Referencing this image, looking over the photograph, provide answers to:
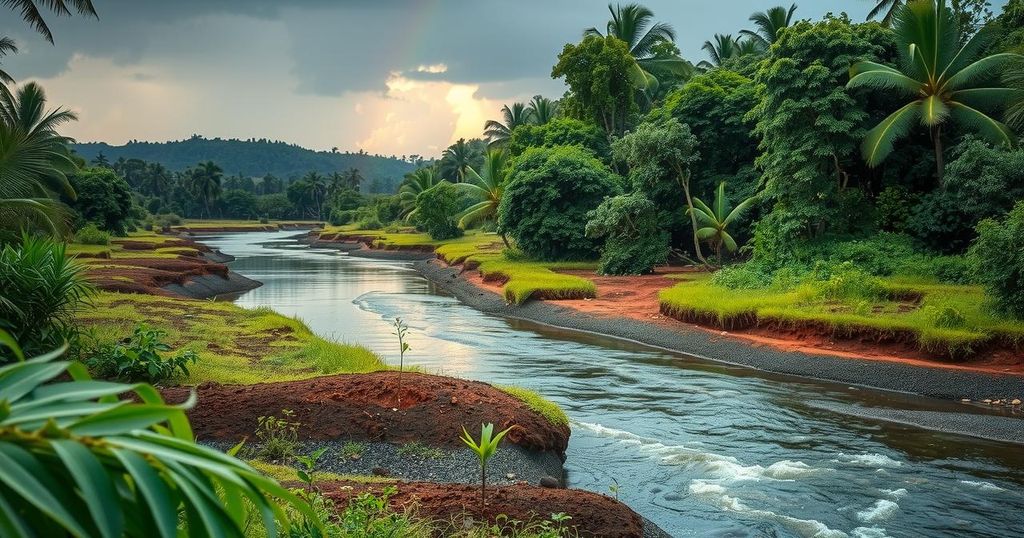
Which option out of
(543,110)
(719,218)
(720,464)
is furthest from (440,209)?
(720,464)

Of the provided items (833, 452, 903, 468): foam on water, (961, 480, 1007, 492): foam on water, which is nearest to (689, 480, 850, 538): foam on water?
(833, 452, 903, 468): foam on water

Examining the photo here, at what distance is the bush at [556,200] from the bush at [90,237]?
22.9 m

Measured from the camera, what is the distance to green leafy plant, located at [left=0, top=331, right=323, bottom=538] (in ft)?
4.99

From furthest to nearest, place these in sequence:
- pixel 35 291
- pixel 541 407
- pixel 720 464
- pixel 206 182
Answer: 1. pixel 206 182
2. pixel 541 407
3. pixel 720 464
4. pixel 35 291

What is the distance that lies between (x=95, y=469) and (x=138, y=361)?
10.9 metres

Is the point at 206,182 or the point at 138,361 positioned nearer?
the point at 138,361

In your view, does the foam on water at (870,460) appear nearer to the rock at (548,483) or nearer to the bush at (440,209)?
the rock at (548,483)

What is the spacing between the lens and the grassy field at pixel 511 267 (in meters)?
29.7

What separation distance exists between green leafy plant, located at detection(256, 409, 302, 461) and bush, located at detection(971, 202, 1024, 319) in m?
14.1

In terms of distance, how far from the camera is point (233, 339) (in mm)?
17219

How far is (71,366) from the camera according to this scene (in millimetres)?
1889

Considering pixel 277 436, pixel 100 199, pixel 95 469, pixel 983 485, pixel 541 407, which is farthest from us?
pixel 100 199

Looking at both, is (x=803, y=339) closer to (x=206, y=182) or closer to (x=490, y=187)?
(x=490, y=187)

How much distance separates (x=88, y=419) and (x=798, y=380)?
57.6 ft
